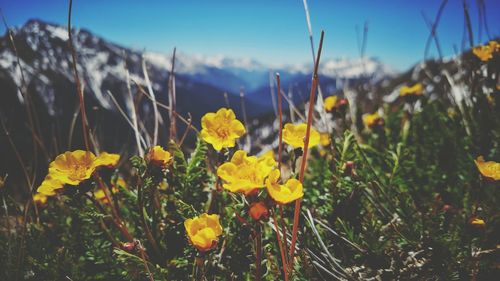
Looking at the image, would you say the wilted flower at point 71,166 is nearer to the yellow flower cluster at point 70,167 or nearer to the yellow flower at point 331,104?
the yellow flower cluster at point 70,167

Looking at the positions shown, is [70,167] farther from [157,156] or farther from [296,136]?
[296,136]

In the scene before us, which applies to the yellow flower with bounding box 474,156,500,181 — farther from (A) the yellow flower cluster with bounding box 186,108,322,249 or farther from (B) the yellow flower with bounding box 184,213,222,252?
(B) the yellow flower with bounding box 184,213,222,252

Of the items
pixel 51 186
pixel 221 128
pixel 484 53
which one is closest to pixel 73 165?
pixel 51 186

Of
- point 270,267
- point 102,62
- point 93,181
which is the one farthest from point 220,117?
point 102,62

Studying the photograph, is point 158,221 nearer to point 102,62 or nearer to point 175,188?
point 175,188

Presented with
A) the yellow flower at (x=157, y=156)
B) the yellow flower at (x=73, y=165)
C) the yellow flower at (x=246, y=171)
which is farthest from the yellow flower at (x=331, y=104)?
the yellow flower at (x=73, y=165)

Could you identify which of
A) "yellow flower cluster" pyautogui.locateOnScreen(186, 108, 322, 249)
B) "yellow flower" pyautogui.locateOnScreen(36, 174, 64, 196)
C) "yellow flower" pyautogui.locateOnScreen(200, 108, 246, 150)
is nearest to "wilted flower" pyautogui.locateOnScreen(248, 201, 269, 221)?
"yellow flower cluster" pyautogui.locateOnScreen(186, 108, 322, 249)
